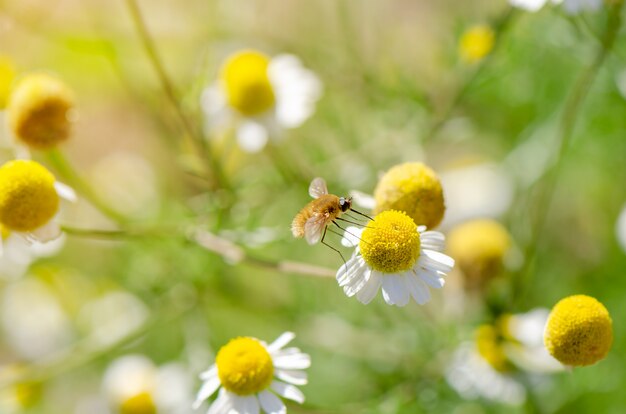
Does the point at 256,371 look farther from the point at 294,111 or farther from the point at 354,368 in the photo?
the point at 354,368

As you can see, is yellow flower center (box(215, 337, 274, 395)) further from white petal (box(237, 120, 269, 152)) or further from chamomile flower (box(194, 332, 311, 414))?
white petal (box(237, 120, 269, 152))

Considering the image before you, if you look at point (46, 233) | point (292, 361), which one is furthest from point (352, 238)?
point (46, 233)

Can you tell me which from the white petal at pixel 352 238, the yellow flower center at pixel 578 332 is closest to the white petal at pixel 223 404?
the white petal at pixel 352 238

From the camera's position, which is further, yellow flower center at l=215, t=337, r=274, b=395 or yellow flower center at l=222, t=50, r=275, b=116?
yellow flower center at l=222, t=50, r=275, b=116

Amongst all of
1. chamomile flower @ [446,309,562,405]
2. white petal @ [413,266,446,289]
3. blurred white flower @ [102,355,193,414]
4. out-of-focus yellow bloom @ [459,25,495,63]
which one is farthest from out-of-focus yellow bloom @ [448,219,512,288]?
blurred white flower @ [102,355,193,414]

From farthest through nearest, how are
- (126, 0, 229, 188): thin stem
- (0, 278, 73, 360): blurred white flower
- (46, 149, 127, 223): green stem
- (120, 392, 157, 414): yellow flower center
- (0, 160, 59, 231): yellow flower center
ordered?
(0, 278, 73, 360): blurred white flower, (120, 392, 157, 414): yellow flower center, (46, 149, 127, 223): green stem, (126, 0, 229, 188): thin stem, (0, 160, 59, 231): yellow flower center

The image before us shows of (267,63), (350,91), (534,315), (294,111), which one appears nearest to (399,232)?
→ (534,315)
